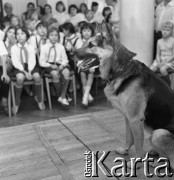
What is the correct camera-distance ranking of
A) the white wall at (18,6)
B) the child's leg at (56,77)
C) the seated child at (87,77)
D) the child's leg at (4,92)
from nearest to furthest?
the child's leg at (4,92)
the child's leg at (56,77)
the seated child at (87,77)
the white wall at (18,6)

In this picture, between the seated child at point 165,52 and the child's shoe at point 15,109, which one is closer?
the child's shoe at point 15,109

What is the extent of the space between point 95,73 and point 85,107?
0.76m

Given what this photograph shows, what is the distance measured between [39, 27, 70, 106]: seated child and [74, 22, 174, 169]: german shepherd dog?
9.13 feet

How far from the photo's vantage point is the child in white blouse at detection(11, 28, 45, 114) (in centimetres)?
524

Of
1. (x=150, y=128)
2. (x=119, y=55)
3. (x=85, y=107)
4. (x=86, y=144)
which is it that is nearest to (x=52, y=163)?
(x=86, y=144)

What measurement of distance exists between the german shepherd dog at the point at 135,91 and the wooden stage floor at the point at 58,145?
0.42 metres

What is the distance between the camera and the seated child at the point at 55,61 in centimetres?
545

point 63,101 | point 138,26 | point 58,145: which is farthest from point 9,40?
point 58,145

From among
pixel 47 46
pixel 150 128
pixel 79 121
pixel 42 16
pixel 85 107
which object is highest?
pixel 42 16

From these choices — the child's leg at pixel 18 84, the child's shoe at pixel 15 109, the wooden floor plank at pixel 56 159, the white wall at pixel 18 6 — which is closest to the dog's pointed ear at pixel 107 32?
the wooden floor plank at pixel 56 159

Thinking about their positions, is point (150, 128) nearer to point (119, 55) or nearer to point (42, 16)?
point (119, 55)

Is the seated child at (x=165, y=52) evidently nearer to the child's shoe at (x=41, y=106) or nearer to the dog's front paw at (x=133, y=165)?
the child's shoe at (x=41, y=106)

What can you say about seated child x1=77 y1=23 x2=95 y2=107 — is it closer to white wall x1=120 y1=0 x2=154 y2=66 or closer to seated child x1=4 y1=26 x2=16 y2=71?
white wall x1=120 y1=0 x2=154 y2=66

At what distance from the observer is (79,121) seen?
3.83 metres
